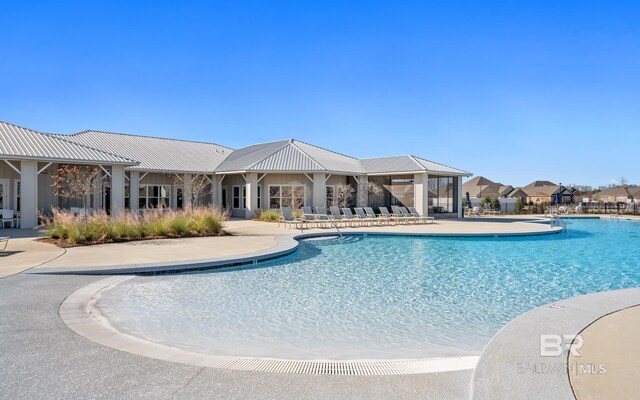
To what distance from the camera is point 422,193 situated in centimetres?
2488

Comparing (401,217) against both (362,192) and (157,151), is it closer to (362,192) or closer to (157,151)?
(362,192)

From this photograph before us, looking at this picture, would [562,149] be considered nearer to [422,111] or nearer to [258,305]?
[422,111]

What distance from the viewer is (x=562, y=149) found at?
32531mm

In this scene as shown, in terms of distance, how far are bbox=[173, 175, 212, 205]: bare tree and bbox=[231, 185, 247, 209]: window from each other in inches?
63.2

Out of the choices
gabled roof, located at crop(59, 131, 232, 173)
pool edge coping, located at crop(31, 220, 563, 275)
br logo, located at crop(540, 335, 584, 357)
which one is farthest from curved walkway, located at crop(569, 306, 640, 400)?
gabled roof, located at crop(59, 131, 232, 173)

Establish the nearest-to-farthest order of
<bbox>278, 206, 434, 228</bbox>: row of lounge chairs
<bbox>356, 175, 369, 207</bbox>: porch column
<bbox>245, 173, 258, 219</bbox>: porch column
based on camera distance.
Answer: <bbox>278, 206, 434, 228</bbox>: row of lounge chairs, <bbox>245, 173, 258, 219</bbox>: porch column, <bbox>356, 175, 369, 207</bbox>: porch column

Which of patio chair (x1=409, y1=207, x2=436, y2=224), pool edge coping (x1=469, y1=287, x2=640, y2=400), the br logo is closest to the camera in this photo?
pool edge coping (x1=469, y1=287, x2=640, y2=400)

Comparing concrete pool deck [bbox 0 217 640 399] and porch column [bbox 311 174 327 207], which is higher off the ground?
porch column [bbox 311 174 327 207]

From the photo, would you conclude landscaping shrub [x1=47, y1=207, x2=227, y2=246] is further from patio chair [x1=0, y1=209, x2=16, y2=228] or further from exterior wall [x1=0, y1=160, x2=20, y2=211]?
exterior wall [x1=0, y1=160, x2=20, y2=211]

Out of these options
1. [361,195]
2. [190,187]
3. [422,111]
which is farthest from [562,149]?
[190,187]

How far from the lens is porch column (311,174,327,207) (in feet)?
79.3

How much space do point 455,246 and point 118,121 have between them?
83.0ft

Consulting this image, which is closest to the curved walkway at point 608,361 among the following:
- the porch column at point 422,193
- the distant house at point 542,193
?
the porch column at point 422,193

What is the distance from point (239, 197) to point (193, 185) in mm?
2746
